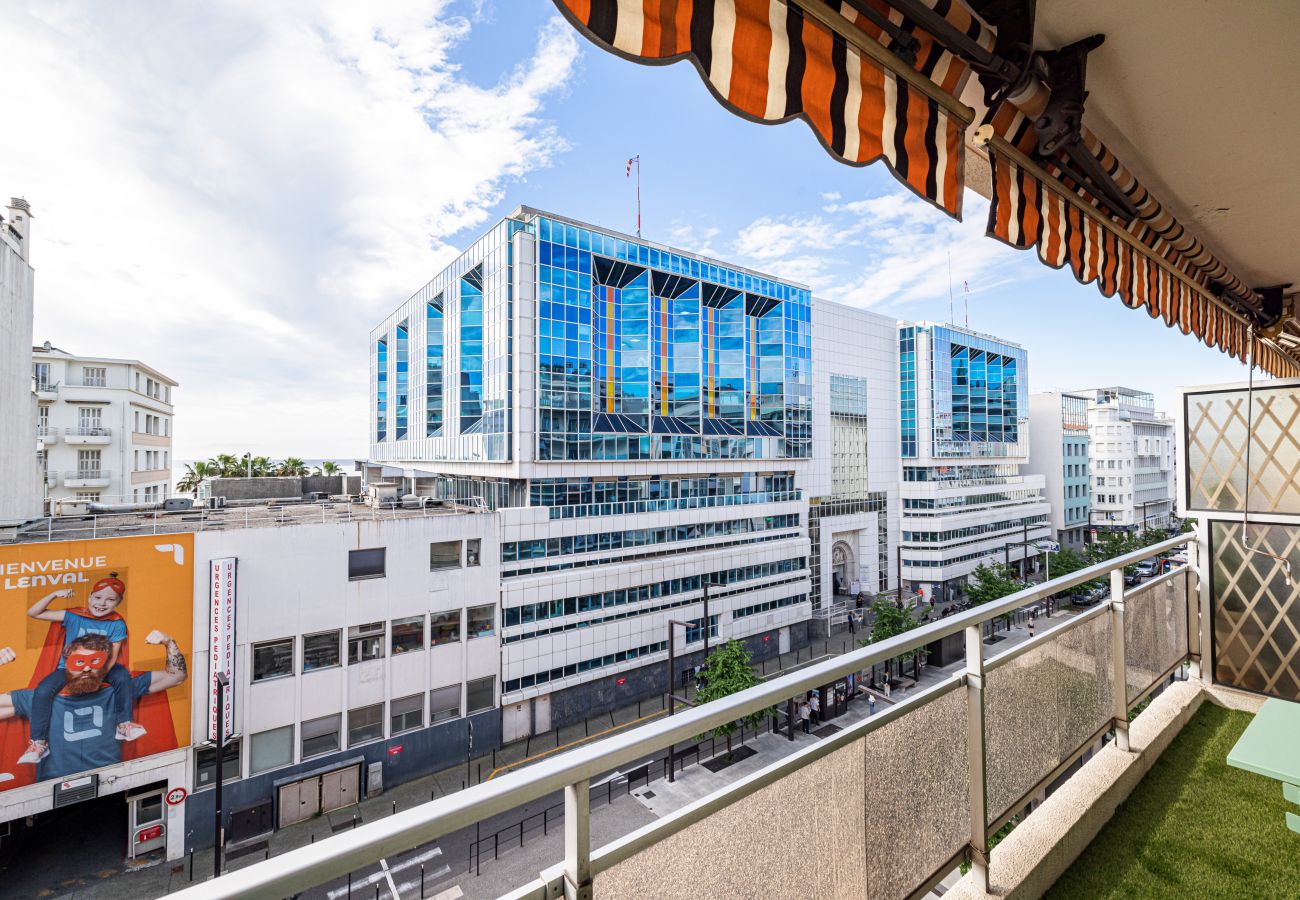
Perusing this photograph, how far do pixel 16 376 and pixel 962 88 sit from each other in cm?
2429

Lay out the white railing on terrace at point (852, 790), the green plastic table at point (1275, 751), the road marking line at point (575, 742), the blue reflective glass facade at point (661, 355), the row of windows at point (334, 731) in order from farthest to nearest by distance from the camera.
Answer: the blue reflective glass facade at point (661, 355), the road marking line at point (575, 742), the row of windows at point (334, 731), the green plastic table at point (1275, 751), the white railing on terrace at point (852, 790)

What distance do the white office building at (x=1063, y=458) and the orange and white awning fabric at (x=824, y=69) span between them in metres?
57.5

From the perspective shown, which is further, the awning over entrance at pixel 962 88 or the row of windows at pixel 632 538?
the row of windows at pixel 632 538

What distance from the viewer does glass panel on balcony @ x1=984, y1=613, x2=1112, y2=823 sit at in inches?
86.6

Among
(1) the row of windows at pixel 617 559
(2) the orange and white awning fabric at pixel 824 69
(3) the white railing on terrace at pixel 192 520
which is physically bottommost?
(1) the row of windows at pixel 617 559

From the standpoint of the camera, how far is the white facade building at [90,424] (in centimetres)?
2877

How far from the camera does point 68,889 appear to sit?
38.9 feet

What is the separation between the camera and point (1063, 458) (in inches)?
1929

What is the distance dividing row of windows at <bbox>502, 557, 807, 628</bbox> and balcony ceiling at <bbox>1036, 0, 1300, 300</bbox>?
18.5m

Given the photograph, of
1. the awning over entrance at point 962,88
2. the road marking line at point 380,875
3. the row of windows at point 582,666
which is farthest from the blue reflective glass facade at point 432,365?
the awning over entrance at point 962,88

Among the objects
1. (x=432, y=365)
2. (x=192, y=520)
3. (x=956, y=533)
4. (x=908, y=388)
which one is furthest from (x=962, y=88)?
(x=956, y=533)

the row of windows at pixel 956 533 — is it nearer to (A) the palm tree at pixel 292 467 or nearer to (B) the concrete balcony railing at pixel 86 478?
(A) the palm tree at pixel 292 467

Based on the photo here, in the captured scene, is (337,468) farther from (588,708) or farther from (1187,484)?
(1187,484)

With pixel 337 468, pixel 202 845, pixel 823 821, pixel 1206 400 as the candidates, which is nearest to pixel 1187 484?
pixel 1206 400
